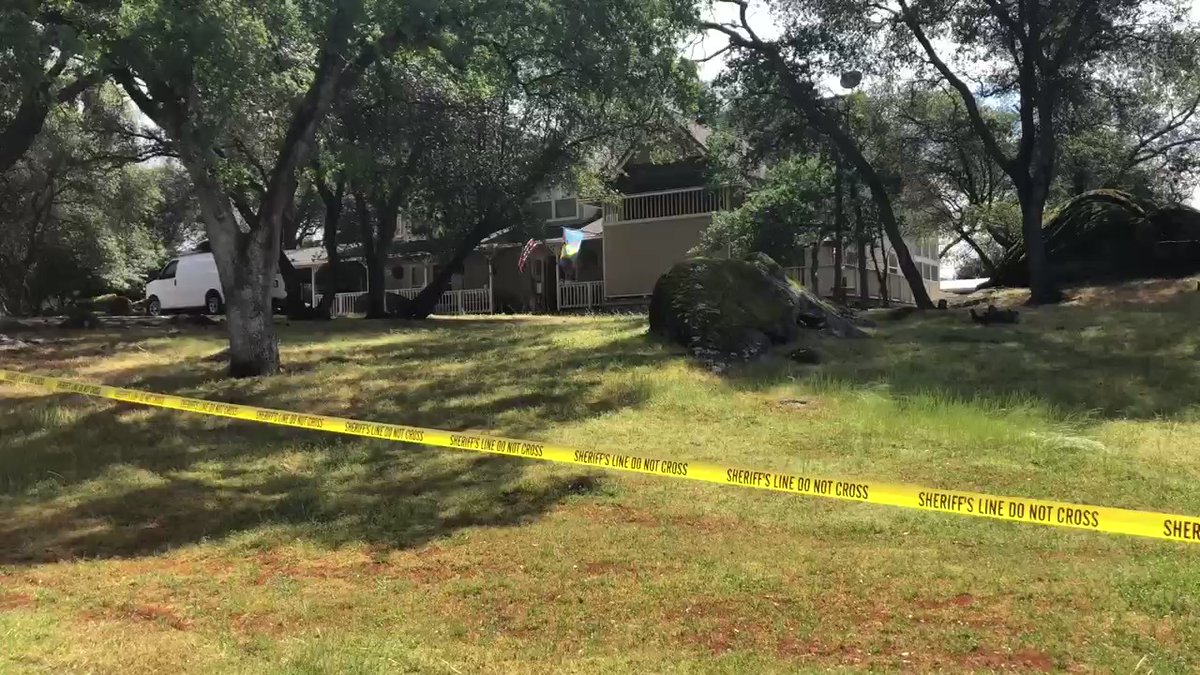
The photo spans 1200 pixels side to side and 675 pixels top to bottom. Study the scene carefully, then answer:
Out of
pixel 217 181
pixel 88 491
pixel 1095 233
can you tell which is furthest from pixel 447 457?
pixel 1095 233

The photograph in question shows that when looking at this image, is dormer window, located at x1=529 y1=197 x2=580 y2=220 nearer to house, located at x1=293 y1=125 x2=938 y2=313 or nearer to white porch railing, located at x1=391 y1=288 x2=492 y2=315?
house, located at x1=293 y1=125 x2=938 y2=313

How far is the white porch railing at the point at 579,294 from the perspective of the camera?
104 ft

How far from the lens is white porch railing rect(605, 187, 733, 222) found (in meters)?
29.5

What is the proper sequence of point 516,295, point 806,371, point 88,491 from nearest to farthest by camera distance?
1. point 88,491
2. point 806,371
3. point 516,295

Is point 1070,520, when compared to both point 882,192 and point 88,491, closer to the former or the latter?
point 88,491

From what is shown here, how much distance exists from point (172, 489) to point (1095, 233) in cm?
2044

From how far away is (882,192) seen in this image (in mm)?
19219

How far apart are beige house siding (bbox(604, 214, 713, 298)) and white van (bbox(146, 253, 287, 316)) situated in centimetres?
1049

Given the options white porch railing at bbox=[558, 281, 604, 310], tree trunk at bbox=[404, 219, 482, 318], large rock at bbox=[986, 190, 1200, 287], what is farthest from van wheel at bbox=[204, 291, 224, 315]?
large rock at bbox=[986, 190, 1200, 287]

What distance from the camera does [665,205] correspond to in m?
30.2

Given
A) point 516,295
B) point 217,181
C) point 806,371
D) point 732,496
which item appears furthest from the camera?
point 516,295

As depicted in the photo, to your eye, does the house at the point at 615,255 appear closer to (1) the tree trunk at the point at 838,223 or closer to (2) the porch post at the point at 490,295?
(2) the porch post at the point at 490,295

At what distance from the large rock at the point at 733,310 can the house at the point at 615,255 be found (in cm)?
1247

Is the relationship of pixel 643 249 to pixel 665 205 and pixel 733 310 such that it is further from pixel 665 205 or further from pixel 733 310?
pixel 733 310
